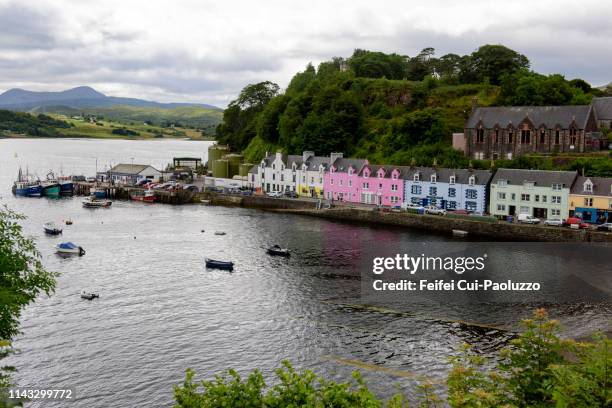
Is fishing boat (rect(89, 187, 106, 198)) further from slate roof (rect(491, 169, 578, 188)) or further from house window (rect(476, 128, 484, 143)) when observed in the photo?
slate roof (rect(491, 169, 578, 188))

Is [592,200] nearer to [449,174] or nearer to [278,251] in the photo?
[449,174]

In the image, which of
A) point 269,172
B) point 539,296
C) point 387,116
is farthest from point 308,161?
point 539,296

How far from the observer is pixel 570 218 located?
6172 cm

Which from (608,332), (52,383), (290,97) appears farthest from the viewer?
(290,97)

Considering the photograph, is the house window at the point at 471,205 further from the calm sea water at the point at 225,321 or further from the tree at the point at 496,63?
the tree at the point at 496,63

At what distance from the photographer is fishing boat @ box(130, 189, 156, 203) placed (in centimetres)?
9638

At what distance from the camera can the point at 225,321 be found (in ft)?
123

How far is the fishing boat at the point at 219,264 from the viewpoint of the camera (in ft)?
166

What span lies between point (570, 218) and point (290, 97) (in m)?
67.9

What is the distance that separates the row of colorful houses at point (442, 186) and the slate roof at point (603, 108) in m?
22.9

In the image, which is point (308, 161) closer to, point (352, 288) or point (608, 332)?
point (352, 288)

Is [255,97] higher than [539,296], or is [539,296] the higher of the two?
[255,97]

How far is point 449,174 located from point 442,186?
1719 millimetres

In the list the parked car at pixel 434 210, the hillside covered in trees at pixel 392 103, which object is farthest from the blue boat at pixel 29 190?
the parked car at pixel 434 210
